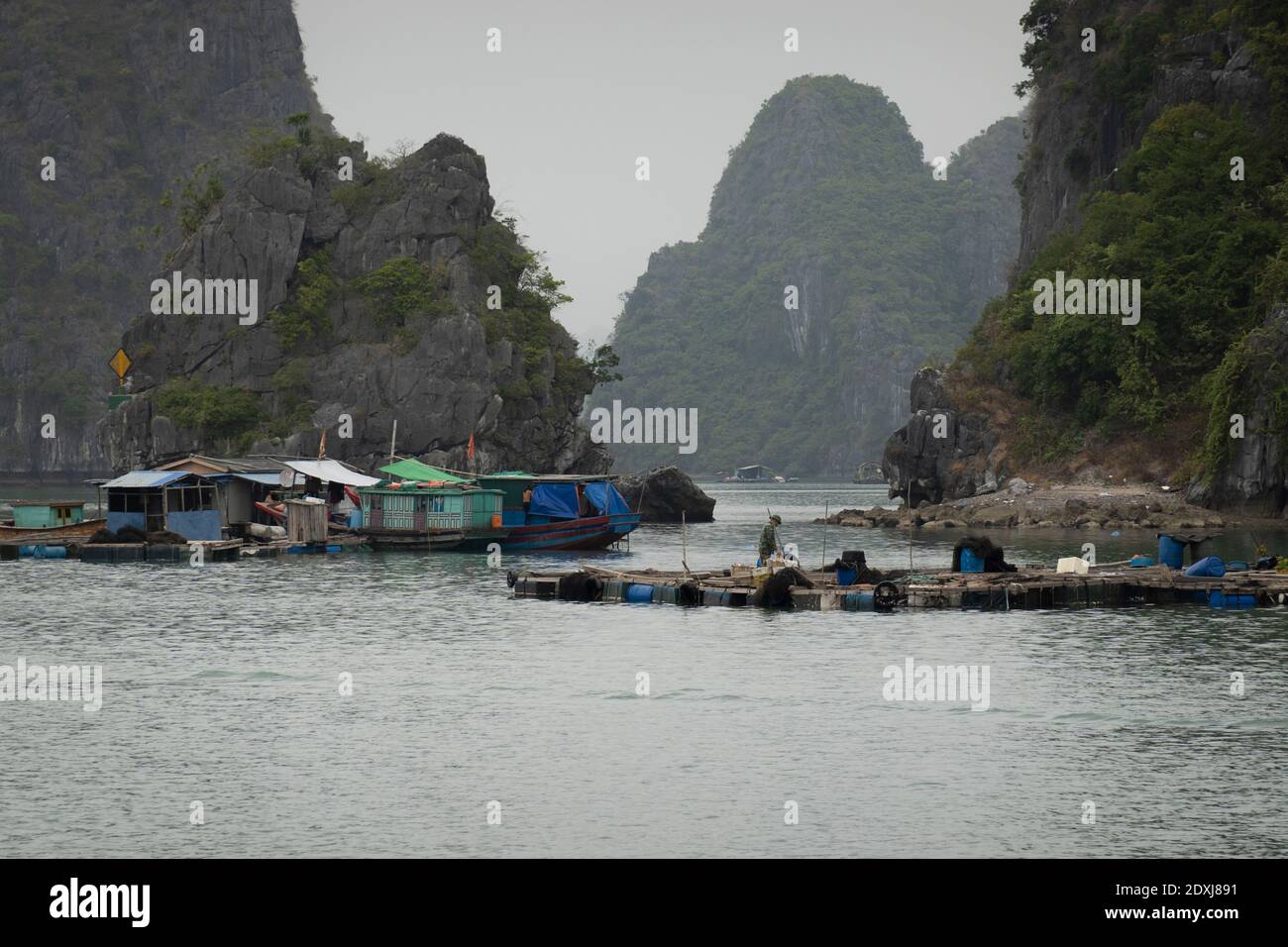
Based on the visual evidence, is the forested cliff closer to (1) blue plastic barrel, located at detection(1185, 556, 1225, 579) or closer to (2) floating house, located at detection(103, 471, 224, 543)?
(1) blue plastic barrel, located at detection(1185, 556, 1225, 579)

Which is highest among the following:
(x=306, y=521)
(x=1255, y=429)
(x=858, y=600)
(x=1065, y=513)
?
(x=1255, y=429)

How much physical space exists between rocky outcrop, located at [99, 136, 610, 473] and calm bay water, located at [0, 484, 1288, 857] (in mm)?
53083

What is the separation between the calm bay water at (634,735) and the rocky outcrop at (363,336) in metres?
53.1

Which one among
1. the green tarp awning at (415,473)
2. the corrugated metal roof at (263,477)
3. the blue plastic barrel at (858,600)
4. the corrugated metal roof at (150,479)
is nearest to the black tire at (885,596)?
the blue plastic barrel at (858,600)

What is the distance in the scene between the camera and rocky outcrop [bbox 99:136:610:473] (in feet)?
319

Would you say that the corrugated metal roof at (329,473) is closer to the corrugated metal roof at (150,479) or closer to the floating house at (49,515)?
the corrugated metal roof at (150,479)

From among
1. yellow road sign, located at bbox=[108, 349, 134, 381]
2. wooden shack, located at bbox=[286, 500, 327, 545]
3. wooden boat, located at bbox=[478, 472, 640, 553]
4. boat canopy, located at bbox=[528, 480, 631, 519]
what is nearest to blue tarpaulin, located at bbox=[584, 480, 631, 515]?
wooden boat, located at bbox=[478, 472, 640, 553]

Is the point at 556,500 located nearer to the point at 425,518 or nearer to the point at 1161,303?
the point at 425,518

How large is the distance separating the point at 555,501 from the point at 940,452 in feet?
124

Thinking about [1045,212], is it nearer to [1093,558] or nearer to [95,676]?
[1093,558]

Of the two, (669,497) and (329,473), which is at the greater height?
(329,473)

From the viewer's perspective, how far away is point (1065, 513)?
268ft

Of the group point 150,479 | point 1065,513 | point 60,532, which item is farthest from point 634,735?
point 1065,513

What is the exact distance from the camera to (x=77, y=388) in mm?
187500
